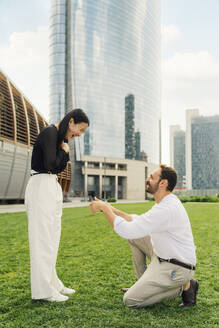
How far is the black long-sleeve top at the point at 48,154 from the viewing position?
11.8 ft

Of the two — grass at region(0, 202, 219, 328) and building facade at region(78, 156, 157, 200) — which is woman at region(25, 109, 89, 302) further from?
building facade at region(78, 156, 157, 200)

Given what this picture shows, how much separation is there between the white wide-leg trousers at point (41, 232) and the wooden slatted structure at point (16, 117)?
24.0 meters

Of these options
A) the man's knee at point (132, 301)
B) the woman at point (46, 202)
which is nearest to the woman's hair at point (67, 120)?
the woman at point (46, 202)

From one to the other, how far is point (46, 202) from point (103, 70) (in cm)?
9897

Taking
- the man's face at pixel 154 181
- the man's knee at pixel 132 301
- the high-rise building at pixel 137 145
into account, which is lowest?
the man's knee at pixel 132 301

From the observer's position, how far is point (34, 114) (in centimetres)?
3384

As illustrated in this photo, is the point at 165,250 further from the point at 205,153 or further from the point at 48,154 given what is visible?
the point at 205,153

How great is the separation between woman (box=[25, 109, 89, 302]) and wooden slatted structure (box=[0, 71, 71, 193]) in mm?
23972

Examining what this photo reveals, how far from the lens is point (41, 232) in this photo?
360 centimetres

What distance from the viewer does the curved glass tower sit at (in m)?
92.6

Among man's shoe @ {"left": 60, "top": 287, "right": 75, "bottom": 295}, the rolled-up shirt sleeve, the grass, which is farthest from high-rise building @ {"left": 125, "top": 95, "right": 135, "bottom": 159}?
the rolled-up shirt sleeve

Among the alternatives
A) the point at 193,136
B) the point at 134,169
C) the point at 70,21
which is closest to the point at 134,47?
the point at 70,21

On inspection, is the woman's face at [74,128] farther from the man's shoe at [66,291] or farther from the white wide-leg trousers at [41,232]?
the man's shoe at [66,291]

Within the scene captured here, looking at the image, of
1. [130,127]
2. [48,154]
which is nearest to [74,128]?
[48,154]
